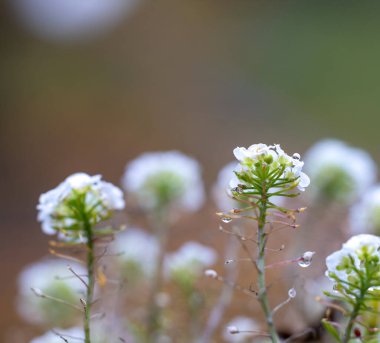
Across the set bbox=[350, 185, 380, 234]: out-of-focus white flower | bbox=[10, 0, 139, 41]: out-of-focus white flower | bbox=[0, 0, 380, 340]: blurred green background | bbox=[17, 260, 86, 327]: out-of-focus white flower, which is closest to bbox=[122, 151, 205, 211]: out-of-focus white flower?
bbox=[17, 260, 86, 327]: out-of-focus white flower

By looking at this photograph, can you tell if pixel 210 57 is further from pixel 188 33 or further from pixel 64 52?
pixel 64 52

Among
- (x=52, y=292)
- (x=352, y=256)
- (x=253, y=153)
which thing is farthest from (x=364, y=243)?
(x=52, y=292)

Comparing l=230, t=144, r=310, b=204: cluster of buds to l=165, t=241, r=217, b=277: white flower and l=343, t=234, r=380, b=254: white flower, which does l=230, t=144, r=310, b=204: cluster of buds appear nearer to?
l=343, t=234, r=380, b=254: white flower

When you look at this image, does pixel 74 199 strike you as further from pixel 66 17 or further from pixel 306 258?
pixel 66 17

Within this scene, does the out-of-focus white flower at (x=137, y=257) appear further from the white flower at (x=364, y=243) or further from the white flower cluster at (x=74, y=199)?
the white flower at (x=364, y=243)

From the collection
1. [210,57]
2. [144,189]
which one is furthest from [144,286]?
[210,57]
